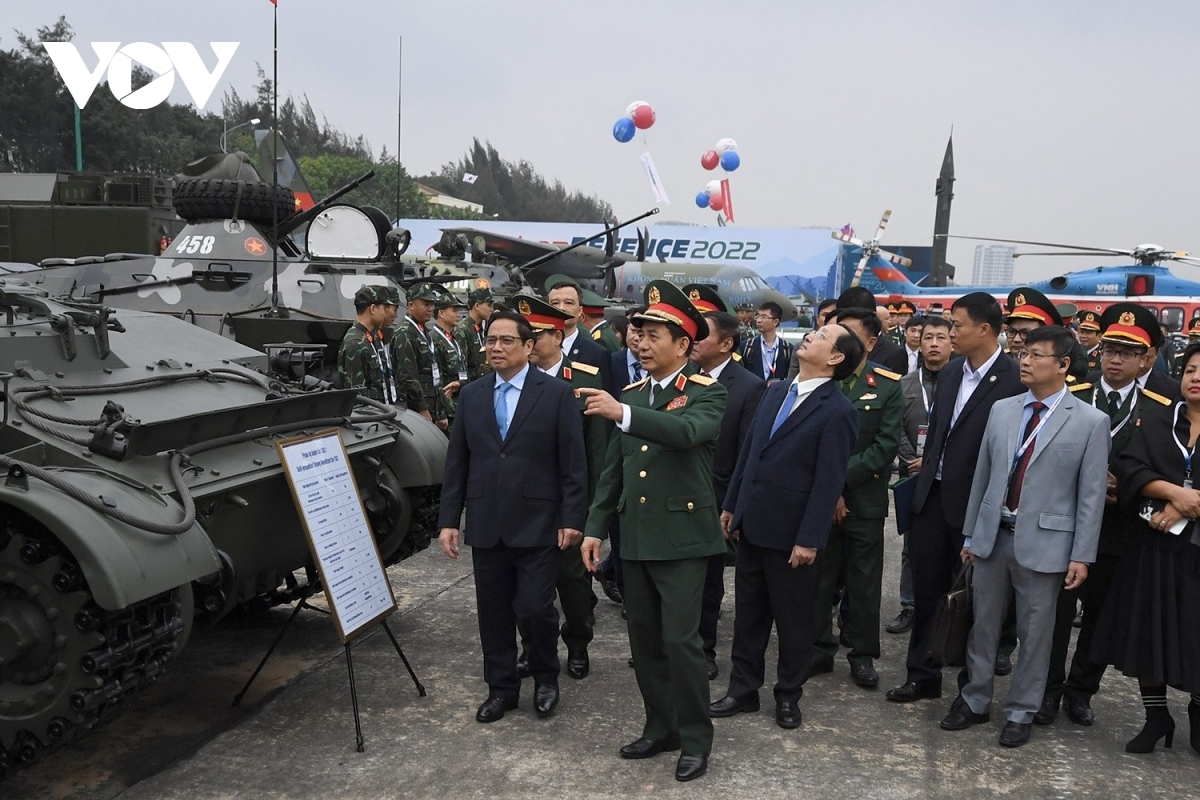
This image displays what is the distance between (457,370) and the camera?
9.39m

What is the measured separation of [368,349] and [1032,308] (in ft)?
14.3

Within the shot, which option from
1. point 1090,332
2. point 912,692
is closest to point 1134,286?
point 1090,332

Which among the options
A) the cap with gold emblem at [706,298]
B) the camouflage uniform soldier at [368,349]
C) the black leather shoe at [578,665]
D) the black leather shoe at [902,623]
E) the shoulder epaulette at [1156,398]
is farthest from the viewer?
the camouflage uniform soldier at [368,349]

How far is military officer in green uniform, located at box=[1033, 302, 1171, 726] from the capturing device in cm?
512

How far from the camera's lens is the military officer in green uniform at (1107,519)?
5.12 meters

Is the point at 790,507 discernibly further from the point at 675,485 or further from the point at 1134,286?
the point at 1134,286

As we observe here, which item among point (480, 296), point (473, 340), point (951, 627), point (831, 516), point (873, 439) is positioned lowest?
point (951, 627)

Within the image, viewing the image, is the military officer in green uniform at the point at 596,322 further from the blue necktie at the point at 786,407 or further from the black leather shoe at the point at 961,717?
the black leather shoe at the point at 961,717

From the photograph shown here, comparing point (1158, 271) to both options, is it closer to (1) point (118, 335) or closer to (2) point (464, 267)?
(2) point (464, 267)

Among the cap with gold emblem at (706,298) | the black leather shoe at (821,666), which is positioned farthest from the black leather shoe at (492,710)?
the cap with gold emblem at (706,298)

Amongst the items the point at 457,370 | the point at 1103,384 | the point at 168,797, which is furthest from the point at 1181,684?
the point at 457,370

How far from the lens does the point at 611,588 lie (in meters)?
7.28

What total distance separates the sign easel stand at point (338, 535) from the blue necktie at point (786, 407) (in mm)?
1815

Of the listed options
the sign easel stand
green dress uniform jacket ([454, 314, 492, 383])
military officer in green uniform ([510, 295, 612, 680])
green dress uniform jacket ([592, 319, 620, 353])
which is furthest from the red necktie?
green dress uniform jacket ([454, 314, 492, 383])
